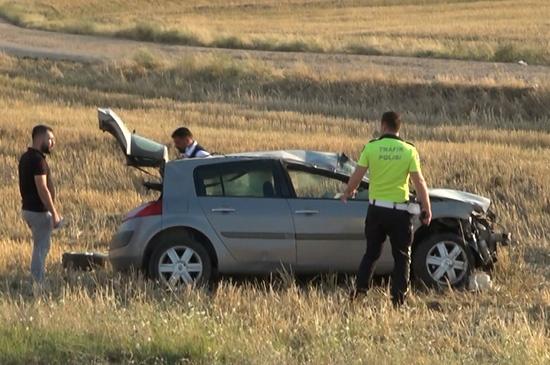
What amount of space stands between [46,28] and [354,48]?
21.8 metres

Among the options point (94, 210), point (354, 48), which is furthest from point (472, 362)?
point (354, 48)

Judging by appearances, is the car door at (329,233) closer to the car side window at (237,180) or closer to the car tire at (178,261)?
the car side window at (237,180)

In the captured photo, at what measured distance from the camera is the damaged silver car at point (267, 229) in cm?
915

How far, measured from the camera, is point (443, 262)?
9.20 m

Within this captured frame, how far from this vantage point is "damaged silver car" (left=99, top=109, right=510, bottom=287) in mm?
9148

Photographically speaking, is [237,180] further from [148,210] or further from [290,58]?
Result: [290,58]

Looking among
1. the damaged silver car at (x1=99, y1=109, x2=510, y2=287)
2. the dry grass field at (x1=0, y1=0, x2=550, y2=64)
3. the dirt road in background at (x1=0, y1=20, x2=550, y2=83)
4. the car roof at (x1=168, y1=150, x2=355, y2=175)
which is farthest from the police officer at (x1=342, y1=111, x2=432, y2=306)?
the dry grass field at (x1=0, y1=0, x2=550, y2=64)

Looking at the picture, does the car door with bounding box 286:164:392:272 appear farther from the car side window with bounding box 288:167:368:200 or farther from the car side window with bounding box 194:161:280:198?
the car side window with bounding box 194:161:280:198

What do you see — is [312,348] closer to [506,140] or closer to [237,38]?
[506,140]

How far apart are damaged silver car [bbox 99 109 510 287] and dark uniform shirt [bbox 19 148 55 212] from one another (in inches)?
30.4

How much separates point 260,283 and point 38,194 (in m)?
2.00

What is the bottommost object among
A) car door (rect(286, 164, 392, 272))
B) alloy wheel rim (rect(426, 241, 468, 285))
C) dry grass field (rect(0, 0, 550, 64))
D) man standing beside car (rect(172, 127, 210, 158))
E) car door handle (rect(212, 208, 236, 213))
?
alloy wheel rim (rect(426, 241, 468, 285))

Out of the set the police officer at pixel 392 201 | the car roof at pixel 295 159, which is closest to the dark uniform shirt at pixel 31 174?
the car roof at pixel 295 159

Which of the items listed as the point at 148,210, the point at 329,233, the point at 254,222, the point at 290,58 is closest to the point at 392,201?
the point at 329,233
